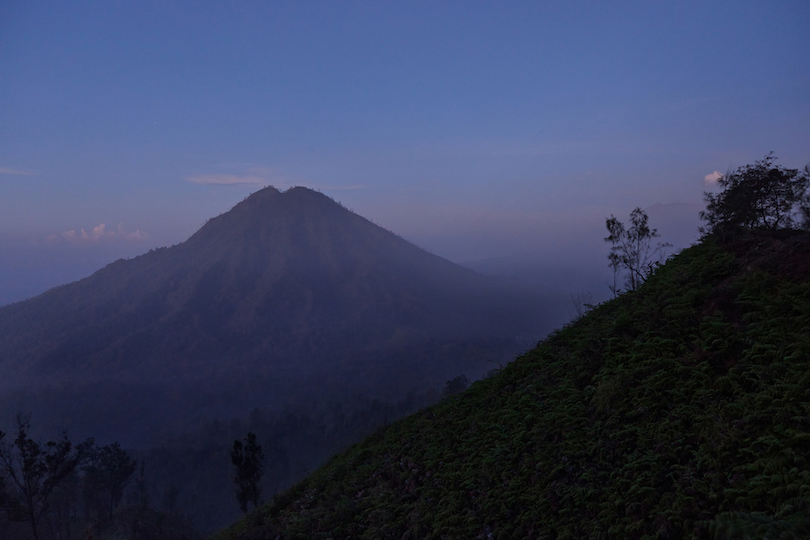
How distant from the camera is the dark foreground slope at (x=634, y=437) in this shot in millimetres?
5961

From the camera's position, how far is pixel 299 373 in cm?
14062

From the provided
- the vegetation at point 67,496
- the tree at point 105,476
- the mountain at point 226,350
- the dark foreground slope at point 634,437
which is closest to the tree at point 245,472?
the vegetation at point 67,496

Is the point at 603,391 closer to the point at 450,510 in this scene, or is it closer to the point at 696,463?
the point at 696,463

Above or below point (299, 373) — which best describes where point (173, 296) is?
above

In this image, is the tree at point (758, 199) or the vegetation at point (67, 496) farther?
the vegetation at point (67, 496)

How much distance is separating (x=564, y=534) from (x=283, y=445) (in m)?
81.1

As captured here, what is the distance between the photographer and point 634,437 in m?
7.74

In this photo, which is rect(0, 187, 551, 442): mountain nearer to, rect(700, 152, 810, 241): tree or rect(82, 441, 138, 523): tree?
rect(82, 441, 138, 523): tree

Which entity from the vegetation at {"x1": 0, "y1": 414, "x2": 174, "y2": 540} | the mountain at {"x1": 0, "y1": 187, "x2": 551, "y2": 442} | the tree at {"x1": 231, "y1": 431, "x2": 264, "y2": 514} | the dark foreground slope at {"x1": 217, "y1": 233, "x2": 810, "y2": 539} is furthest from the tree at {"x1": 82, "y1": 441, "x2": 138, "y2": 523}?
the mountain at {"x1": 0, "y1": 187, "x2": 551, "y2": 442}

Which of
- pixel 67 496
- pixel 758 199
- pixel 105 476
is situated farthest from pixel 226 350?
pixel 758 199

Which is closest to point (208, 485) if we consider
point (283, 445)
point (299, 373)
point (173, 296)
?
point (283, 445)

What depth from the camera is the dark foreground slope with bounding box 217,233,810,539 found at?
596 centimetres

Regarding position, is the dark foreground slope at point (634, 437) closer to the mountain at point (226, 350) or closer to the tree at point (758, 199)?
the tree at point (758, 199)

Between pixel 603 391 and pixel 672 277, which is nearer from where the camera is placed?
pixel 603 391
